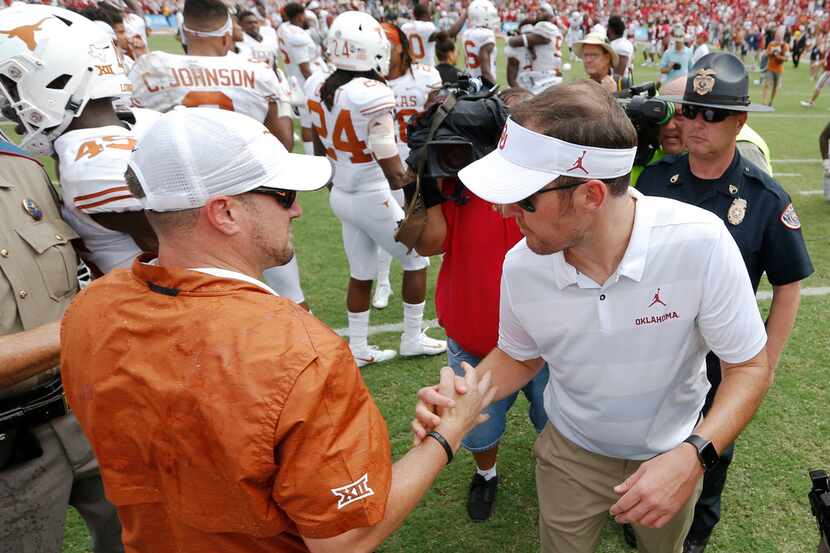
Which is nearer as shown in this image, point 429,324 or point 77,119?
point 77,119

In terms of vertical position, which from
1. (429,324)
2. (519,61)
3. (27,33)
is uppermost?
(27,33)

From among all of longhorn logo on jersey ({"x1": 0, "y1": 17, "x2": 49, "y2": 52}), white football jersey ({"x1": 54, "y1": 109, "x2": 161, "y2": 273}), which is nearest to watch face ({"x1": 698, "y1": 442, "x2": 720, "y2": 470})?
white football jersey ({"x1": 54, "y1": 109, "x2": 161, "y2": 273})

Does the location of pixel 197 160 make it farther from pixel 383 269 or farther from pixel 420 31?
pixel 420 31

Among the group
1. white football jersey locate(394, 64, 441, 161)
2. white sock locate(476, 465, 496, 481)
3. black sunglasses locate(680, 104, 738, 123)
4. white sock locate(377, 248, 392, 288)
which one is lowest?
white sock locate(377, 248, 392, 288)

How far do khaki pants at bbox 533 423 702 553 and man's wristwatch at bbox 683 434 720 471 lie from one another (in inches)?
18.7

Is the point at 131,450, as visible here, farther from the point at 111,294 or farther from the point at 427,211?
the point at 427,211

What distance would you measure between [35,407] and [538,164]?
75.7 inches

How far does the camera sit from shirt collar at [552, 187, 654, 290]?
1.76m

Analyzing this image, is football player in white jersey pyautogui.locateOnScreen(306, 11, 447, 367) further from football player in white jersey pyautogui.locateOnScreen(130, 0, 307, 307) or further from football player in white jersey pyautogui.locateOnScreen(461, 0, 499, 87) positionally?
football player in white jersey pyautogui.locateOnScreen(461, 0, 499, 87)

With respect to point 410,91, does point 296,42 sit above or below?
below

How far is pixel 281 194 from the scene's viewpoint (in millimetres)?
1523

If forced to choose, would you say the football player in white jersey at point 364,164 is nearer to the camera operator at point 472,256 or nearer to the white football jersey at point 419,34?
the camera operator at point 472,256

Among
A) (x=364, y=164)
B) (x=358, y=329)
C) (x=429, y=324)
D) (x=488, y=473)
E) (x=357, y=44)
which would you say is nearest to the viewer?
(x=488, y=473)

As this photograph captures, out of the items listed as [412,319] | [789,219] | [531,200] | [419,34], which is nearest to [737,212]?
[789,219]
